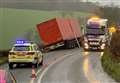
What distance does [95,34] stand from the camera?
5328cm

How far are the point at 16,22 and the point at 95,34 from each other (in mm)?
8715

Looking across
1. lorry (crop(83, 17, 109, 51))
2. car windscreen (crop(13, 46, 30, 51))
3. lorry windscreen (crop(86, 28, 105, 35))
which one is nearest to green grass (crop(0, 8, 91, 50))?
lorry (crop(83, 17, 109, 51))

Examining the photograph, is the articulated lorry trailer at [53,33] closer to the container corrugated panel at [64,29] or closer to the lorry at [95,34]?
the container corrugated panel at [64,29]

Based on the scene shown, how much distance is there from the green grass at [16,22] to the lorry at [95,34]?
7.46 metres

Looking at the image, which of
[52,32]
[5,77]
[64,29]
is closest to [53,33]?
[52,32]

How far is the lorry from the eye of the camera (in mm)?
53219

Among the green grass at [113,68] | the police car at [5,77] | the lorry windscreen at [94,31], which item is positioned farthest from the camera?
the lorry windscreen at [94,31]

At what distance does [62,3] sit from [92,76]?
5212cm

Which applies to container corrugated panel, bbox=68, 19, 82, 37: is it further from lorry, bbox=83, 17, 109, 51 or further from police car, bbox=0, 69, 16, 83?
police car, bbox=0, 69, 16, 83

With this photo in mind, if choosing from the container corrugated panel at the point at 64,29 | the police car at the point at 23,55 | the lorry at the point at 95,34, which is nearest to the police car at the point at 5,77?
the police car at the point at 23,55

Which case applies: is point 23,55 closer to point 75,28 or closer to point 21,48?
point 21,48

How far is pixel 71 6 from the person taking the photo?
83.9 meters

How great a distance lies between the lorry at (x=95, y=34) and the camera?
175 feet

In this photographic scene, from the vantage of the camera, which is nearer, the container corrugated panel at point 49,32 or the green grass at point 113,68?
the green grass at point 113,68
